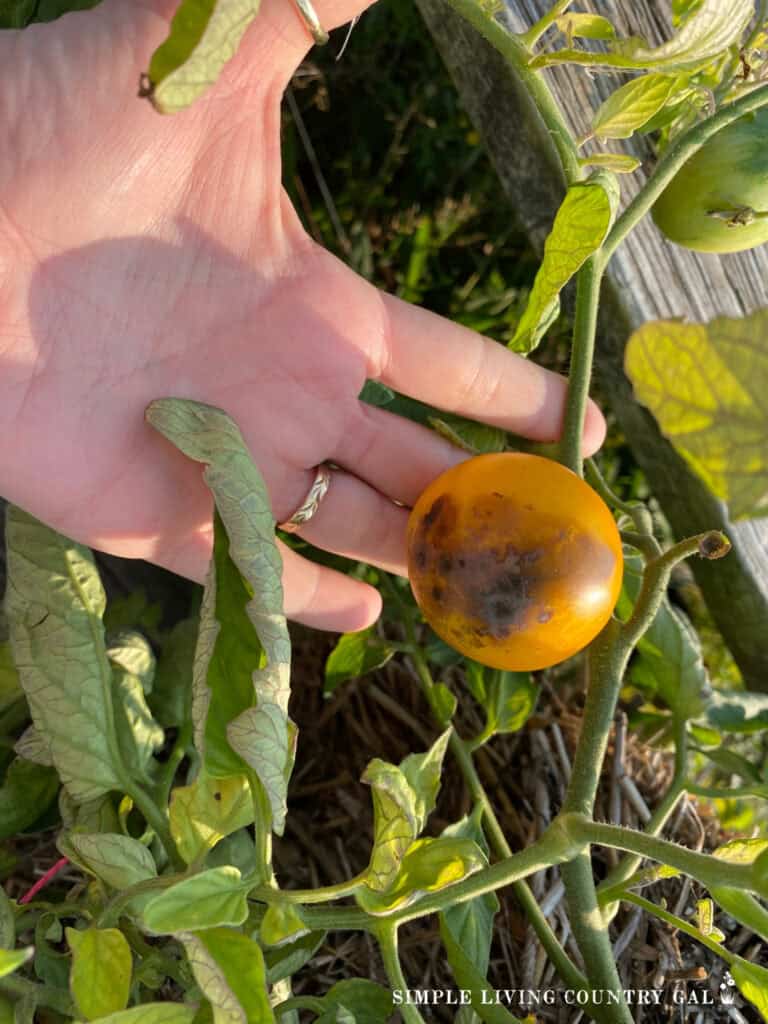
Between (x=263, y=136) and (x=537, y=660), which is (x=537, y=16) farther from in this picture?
(x=537, y=660)

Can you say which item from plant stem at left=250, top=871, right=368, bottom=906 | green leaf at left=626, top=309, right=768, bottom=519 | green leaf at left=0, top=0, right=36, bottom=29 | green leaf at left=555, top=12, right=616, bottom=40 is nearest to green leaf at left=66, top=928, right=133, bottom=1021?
plant stem at left=250, top=871, right=368, bottom=906

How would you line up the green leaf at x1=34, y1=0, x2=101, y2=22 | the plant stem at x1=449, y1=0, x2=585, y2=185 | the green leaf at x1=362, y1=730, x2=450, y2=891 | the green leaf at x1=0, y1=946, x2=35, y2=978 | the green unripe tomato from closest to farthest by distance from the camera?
the green leaf at x1=0, y1=946, x2=35, y2=978 < the green leaf at x1=362, y1=730, x2=450, y2=891 < the plant stem at x1=449, y1=0, x2=585, y2=185 < the green unripe tomato < the green leaf at x1=34, y1=0, x2=101, y2=22

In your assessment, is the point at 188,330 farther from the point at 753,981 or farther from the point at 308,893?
the point at 753,981

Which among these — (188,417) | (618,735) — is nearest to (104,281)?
(188,417)

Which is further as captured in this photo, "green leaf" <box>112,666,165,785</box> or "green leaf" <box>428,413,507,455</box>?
"green leaf" <box>428,413,507,455</box>

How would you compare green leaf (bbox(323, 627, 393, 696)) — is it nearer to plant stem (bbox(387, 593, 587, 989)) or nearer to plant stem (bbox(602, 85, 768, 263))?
plant stem (bbox(387, 593, 587, 989))

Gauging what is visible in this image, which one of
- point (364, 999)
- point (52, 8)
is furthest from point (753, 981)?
point (52, 8)

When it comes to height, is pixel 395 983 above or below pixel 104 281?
below

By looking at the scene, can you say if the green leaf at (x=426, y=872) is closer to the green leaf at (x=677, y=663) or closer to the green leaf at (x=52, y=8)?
the green leaf at (x=677, y=663)
